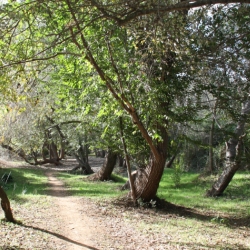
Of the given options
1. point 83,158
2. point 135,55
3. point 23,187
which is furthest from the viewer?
point 83,158

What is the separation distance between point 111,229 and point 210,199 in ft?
21.8

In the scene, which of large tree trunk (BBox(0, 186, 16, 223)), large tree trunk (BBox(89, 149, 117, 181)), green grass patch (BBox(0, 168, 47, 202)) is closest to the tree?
large tree trunk (BBox(0, 186, 16, 223))

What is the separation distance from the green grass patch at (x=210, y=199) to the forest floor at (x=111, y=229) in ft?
4.65

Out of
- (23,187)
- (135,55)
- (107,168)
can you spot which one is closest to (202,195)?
(107,168)

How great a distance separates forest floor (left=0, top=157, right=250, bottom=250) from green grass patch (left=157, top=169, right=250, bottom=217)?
1.42 m

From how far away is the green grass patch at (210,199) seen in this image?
37.6 ft

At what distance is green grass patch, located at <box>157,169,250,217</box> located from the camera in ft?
37.6

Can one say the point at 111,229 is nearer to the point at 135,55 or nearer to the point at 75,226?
the point at 75,226

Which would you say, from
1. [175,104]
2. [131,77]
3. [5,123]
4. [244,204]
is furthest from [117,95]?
[5,123]

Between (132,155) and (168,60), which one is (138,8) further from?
(132,155)

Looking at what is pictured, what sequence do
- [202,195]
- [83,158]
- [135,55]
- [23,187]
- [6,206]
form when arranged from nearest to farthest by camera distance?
[6,206]
[135,55]
[202,195]
[23,187]
[83,158]

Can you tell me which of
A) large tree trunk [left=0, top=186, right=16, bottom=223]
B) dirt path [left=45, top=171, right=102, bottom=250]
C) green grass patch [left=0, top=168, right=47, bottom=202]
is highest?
large tree trunk [left=0, top=186, right=16, bottom=223]

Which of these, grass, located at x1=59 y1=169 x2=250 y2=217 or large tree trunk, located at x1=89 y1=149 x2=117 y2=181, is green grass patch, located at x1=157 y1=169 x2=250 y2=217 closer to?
grass, located at x1=59 y1=169 x2=250 y2=217

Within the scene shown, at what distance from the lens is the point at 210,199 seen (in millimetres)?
13219
